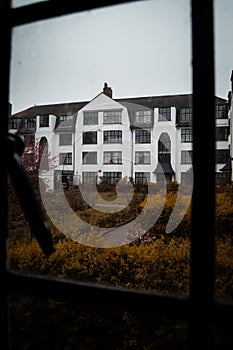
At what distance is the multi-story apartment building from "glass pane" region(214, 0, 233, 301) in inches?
4.6

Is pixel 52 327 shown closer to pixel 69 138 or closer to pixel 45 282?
pixel 45 282

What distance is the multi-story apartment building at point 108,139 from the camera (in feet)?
3.72

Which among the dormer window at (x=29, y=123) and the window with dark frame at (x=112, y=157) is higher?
the dormer window at (x=29, y=123)

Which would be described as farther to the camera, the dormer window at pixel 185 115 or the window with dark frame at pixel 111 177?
the window with dark frame at pixel 111 177

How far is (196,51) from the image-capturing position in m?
0.40

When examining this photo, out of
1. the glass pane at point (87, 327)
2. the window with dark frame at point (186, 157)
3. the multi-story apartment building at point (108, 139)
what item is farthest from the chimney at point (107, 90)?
the glass pane at point (87, 327)

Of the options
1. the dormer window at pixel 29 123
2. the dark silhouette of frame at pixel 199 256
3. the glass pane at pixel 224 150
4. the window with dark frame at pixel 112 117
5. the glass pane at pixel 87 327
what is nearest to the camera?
the dark silhouette of frame at pixel 199 256

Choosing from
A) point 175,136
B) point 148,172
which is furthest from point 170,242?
point 175,136

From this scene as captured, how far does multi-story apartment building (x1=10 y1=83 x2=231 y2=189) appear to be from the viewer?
3.72 feet

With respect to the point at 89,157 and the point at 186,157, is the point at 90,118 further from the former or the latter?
the point at 186,157

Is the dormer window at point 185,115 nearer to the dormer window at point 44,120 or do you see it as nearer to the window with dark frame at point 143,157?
the window with dark frame at point 143,157

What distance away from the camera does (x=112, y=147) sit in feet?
3.97

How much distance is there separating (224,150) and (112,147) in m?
0.39

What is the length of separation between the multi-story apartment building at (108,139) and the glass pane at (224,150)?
0.12m
